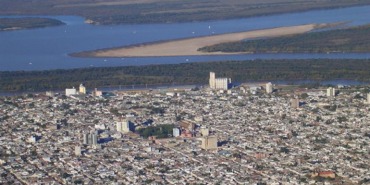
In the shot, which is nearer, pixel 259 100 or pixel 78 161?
pixel 78 161

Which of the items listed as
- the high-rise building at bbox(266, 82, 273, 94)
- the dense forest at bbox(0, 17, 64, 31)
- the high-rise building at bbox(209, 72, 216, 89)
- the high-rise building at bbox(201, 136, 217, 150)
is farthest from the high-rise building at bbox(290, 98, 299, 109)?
the dense forest at bbox(0, 17, 64, 31)

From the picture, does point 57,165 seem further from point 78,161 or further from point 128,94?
point 128,94

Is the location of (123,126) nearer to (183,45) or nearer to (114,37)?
(183,45)

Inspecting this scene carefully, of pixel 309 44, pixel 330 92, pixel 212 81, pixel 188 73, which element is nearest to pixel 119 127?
pixel 330 92

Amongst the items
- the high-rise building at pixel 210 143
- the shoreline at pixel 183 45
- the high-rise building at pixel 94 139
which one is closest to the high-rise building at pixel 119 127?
the high-rise building at pixel 94 139

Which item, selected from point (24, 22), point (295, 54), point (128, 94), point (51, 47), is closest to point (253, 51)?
point (295, 54)

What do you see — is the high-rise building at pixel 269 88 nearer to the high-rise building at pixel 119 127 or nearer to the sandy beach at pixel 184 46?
the high-rise building at pixel 119 127
